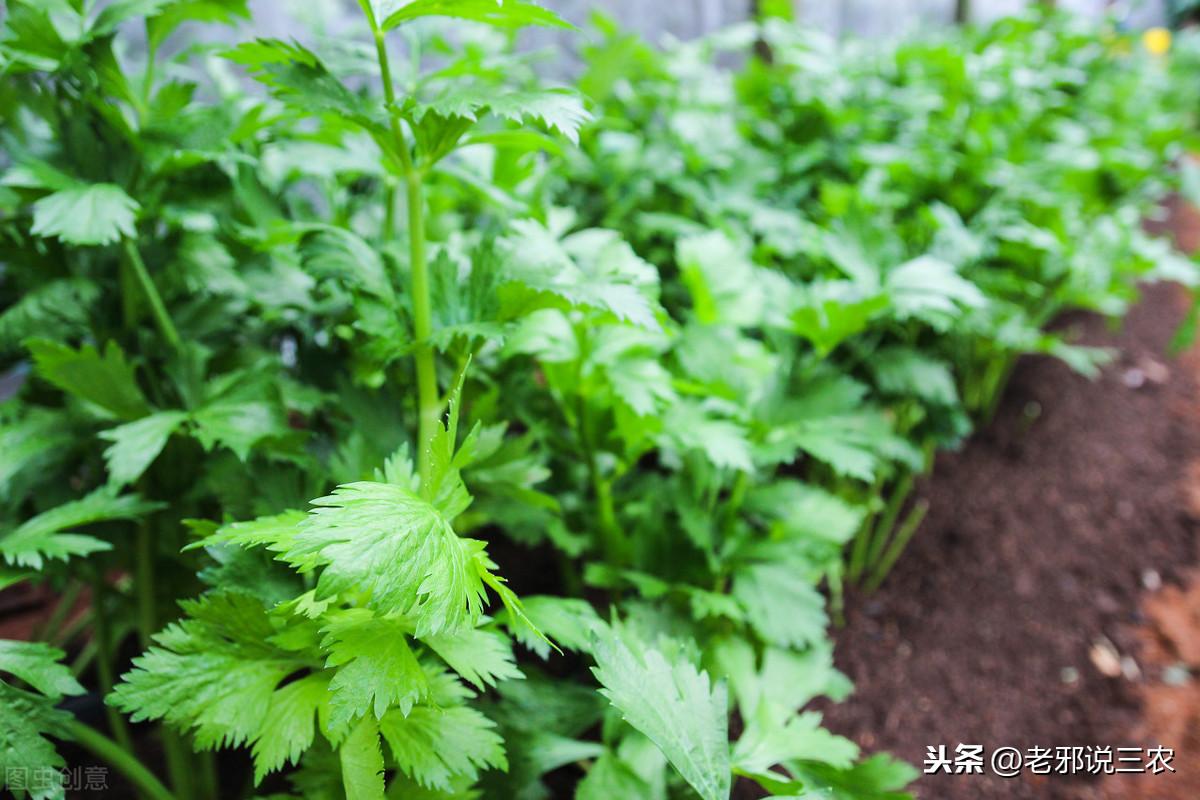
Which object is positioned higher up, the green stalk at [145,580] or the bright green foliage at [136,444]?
the bright green foliage at [136,444]

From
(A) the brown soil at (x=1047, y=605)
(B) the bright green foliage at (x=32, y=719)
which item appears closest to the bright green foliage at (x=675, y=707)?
(B) the bright green foliage at (x=32, y=719)

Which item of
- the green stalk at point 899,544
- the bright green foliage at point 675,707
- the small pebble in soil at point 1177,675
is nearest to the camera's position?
the bright green foliage at point 675,707

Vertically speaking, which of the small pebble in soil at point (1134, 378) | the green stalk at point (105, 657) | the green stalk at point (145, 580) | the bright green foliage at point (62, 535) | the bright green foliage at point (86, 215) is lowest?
the small pebble in soil at point (1134, 378)

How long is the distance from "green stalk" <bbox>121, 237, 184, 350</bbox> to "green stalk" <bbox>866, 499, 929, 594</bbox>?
1.23m

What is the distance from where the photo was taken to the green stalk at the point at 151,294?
0.81 m

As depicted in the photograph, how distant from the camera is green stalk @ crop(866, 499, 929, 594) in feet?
4.65

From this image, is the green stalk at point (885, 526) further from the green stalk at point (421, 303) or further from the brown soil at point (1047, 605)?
the green stalk at point (421, 303)

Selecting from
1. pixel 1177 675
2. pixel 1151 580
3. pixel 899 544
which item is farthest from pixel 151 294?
pixel 1151 580

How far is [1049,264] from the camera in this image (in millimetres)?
1578

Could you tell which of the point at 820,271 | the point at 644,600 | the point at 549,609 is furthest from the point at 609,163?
the point at 549,609

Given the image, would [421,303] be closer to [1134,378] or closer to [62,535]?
[62,535]

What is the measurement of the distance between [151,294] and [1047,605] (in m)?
1.56

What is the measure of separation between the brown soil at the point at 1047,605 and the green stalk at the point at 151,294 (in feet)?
3.33

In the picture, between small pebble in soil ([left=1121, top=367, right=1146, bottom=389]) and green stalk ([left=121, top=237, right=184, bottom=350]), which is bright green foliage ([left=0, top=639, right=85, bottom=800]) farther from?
small pebble in soil ([left=1121, top=367, right=1146, bottom=389])
